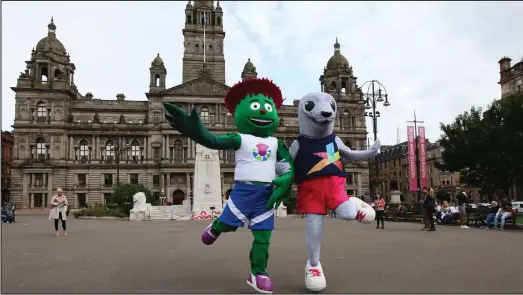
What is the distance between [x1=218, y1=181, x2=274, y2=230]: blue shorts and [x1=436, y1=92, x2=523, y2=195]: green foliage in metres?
25.4

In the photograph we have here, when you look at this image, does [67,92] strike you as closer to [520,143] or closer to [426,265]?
[520,143]

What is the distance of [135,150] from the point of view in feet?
192

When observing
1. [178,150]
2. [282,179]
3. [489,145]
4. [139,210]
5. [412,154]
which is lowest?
[139,210]

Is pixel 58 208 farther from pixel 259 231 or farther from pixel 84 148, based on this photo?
pixel 84 148

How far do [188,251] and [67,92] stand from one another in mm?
53898

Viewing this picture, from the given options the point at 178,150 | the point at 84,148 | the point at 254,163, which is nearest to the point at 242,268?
the point at 254,163

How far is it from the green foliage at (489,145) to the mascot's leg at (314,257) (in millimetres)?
24903

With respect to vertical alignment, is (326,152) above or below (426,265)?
above

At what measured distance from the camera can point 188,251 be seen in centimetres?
896

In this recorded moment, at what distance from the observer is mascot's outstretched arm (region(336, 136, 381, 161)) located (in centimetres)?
618

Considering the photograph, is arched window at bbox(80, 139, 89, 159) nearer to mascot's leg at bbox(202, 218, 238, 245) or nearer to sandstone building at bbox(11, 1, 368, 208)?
→ sandstone building at bbox(11, 1, 368, 208)

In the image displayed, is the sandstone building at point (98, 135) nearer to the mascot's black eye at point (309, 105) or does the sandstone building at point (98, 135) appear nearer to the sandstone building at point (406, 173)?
the sandstone building at point (406, 173)

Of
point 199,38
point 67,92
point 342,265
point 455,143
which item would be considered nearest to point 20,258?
point 342,265

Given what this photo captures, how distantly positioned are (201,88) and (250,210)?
176ft
